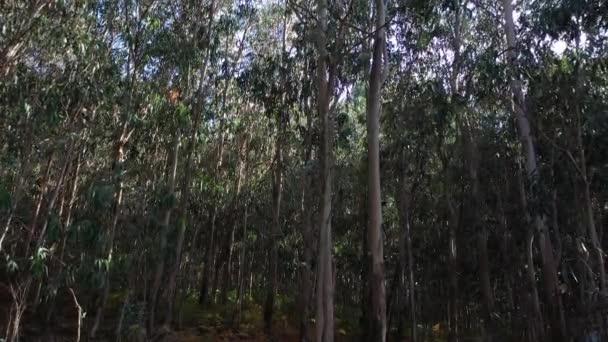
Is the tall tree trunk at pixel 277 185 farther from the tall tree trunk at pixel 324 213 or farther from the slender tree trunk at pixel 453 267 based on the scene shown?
the slender tree trunk at pixel 453 267

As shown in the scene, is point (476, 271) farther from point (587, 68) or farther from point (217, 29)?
point (217, 29)

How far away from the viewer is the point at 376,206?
9.50 m

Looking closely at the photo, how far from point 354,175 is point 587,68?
323 inches

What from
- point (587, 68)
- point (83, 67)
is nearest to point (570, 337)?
point (587, 68)

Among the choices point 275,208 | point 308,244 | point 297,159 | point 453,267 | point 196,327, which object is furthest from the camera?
point 297,159

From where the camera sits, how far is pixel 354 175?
17.6m

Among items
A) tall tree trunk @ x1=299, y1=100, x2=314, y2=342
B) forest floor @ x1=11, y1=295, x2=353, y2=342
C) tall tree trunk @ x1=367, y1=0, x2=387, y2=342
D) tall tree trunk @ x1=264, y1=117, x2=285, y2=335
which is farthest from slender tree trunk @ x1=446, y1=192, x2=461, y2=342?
tall tree trunk @ x1=367, y1=0, x2=387, y2=342

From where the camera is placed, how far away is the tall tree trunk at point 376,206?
8.93 m

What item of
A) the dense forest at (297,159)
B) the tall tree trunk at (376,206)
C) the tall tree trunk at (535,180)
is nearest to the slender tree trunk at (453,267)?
the dense forest at (297,159)

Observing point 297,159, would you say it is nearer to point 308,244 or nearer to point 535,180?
point 308,244

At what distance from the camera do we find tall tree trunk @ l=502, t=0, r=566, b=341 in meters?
11.6

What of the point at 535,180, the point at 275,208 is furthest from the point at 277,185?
the point at 535,180

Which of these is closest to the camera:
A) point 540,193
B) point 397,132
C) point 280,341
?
point 540,193

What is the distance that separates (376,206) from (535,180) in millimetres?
4416
